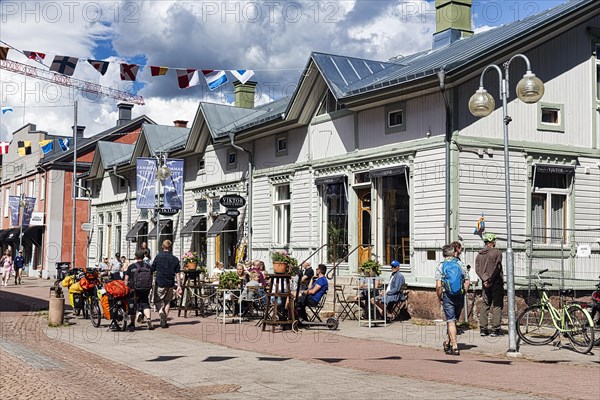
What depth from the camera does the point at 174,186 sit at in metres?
30.6

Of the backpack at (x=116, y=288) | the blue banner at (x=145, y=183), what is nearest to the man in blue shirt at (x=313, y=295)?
the backpack at (x=116, y=288)

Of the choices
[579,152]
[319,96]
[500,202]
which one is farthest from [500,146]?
[319,96]

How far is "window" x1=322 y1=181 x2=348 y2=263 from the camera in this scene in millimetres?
22337

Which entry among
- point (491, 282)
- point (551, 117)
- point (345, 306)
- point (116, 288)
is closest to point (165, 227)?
point (345, 306)

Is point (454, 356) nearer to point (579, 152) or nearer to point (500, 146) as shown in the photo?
point (500, 146)

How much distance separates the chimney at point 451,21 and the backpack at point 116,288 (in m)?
13.4

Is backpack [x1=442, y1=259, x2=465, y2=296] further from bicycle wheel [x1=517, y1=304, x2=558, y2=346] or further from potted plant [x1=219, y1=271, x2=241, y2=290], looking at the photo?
potted plant [x1=219, y1=271, x2=241, y2=290]

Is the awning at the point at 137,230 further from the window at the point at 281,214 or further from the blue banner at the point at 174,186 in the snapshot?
the window at the point at 281,214

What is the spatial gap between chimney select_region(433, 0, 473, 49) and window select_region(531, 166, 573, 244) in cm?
653

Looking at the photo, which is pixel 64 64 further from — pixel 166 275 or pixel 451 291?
pixel 451 291

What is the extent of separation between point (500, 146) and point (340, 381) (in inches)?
413

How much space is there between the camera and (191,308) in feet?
67.0

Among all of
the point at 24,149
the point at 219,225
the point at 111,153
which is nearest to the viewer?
the point at 219,225

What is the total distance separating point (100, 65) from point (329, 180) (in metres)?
7.36
